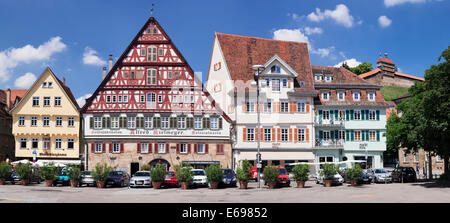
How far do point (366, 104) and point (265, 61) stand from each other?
13.3 metres

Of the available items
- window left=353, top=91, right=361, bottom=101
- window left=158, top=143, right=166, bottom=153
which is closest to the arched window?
window left=158, top=143, right=166, bottom=153

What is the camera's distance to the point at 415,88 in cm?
3934

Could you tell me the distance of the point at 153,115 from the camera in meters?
48.9

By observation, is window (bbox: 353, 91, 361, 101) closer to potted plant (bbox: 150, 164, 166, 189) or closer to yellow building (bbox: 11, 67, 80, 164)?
potted plant (bbox: 150, 164, 166, 189)

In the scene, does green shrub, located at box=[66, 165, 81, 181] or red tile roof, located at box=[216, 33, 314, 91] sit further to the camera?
red tile roof, located at box=[216, 33, 314, 91]

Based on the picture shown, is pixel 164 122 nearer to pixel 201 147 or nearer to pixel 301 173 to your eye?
pixel 201 147

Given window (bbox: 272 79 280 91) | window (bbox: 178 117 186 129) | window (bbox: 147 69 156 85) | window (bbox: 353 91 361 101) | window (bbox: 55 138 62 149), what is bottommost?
window (bbox: 55 138 62 149)

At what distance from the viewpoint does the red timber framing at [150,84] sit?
4909 centimetres

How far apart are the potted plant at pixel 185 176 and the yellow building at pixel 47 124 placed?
930 inches

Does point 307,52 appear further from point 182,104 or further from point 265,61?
point 182,104

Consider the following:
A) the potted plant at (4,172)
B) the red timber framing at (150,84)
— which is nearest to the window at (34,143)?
the red timber framing at (150,84)

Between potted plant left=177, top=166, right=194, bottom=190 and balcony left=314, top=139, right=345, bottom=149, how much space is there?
23.5m

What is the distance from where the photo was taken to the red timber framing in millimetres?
49094
